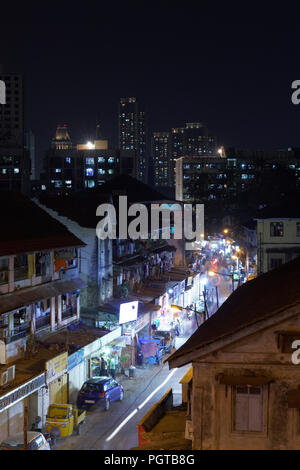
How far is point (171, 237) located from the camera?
63188mm

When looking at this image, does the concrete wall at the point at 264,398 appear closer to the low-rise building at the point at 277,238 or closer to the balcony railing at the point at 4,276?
the balcony railing at the point at 4,276

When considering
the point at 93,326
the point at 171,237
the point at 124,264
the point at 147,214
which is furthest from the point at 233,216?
the point at 93,326

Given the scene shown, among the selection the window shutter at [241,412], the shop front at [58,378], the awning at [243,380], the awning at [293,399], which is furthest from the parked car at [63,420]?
the awning at [293,399]

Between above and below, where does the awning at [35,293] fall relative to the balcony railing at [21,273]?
below

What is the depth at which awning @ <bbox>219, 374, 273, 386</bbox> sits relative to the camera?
9.90m

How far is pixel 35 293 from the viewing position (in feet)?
91.9

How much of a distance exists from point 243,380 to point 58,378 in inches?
711

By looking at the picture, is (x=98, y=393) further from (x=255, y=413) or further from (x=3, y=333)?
(x=255, y=413)

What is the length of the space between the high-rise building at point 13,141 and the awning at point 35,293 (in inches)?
3873

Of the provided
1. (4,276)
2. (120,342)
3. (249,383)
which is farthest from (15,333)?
(249,383)

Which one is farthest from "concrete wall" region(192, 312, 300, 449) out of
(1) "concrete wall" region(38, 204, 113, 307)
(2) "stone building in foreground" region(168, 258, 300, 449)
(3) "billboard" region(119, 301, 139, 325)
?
(1) "concrete wall" region(38, 204, 113, 307)

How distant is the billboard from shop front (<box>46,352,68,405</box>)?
24.9 feet

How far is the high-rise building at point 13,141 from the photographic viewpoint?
417 ft

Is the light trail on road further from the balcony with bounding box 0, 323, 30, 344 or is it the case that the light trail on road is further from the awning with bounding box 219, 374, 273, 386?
the awning with bounding box 219, 374, 273, 386
